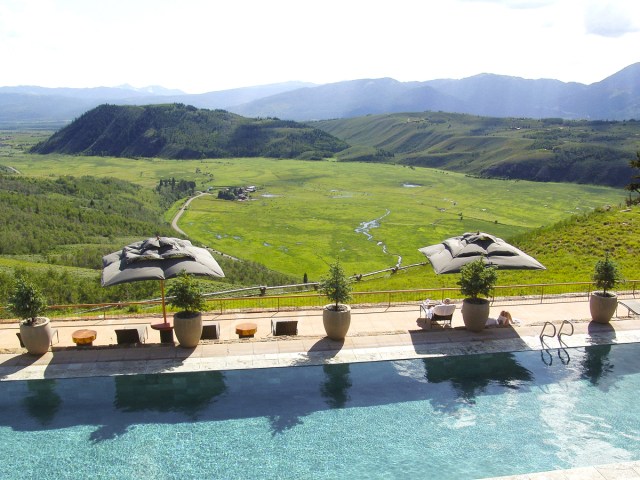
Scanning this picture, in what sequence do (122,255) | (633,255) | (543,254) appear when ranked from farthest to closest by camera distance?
(543,254), (633,255), (122,255)

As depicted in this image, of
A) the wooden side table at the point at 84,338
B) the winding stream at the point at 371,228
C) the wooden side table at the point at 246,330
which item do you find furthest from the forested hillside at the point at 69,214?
the winding stream at the point at 371,228

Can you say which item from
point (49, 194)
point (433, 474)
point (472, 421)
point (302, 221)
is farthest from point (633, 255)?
point (49, 194)

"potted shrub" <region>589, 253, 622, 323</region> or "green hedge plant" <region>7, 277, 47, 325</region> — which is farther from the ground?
"green hedge plant" <region>7, 277, 47, 325</region>

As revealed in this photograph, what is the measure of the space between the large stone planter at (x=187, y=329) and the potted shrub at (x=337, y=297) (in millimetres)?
4608

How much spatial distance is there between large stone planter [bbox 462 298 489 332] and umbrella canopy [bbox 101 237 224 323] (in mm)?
9589

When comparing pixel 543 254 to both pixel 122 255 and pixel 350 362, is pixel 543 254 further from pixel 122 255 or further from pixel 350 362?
pixel 122 255

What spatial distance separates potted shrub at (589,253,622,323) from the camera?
19.3 meters

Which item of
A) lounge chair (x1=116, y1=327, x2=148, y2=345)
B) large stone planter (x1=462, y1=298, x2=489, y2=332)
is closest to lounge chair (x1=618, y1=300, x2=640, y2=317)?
large stone planter (x1=462, y1=298, x2=489, y2=332)

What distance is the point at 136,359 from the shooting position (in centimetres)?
1664

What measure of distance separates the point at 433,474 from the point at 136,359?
10.4m

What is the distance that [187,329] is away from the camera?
17078 mm

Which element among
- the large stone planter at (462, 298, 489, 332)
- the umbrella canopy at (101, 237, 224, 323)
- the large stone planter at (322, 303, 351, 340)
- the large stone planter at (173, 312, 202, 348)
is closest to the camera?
the umbrella canopy at (101, 237, 224, 323)

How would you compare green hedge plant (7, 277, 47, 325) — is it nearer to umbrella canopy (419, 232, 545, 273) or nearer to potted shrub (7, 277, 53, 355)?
potted shrub (7, 277, 53, 355)

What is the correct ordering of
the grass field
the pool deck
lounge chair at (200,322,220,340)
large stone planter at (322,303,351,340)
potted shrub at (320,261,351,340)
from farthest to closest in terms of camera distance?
the grass field → lounge chair at (200,322,220,340) → large stone planter at (322,303,351,340) → potted shrub at (320,261,351,340) → the pool deck
